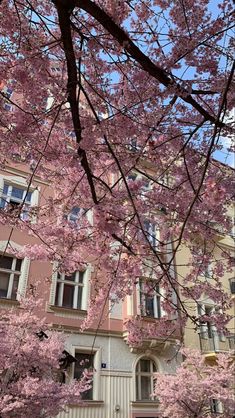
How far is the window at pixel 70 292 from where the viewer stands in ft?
41.1

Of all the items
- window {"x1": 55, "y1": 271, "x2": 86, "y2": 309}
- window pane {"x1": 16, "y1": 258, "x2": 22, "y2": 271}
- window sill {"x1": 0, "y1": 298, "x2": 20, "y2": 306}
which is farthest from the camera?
window {"x1": 55, "y1": 271, "x2": 86, "y2": 309}

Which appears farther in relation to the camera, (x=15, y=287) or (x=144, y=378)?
(x=144, y=378)

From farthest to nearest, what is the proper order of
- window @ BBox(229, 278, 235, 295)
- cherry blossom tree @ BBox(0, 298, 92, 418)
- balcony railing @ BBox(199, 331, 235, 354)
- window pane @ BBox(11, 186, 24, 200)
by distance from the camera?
window @ BBox(229, 278, 235, 295)
balcony railing @ BBox(199, 331, 235, 354)
window pane @ BBox(11, 186, 24, 200)
cherry blossom tree @ BBox(0, 298, 92, 418)

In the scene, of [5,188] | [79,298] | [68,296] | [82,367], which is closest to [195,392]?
[82,367]

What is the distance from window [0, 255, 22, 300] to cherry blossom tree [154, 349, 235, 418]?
560cm

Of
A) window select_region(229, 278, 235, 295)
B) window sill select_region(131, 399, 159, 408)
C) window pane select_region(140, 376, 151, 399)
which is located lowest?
window sill select_region(131, 399, 159, 408)

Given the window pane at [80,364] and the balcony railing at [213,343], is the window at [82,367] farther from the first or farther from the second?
the balcony railing at [213,343]

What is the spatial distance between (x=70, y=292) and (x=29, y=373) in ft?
15.9

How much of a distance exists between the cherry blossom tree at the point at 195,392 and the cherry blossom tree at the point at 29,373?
4124mm

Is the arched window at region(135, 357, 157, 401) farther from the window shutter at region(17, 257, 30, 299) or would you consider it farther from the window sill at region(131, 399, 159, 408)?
the window shutter at region(17, 257, 30, 299)

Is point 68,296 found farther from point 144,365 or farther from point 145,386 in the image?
point 145,386

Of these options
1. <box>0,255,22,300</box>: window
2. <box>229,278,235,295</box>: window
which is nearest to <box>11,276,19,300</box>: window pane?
<box>0,255,22,300</box>: window

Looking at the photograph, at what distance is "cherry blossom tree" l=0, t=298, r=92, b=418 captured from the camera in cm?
743

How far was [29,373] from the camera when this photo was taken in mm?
8078
